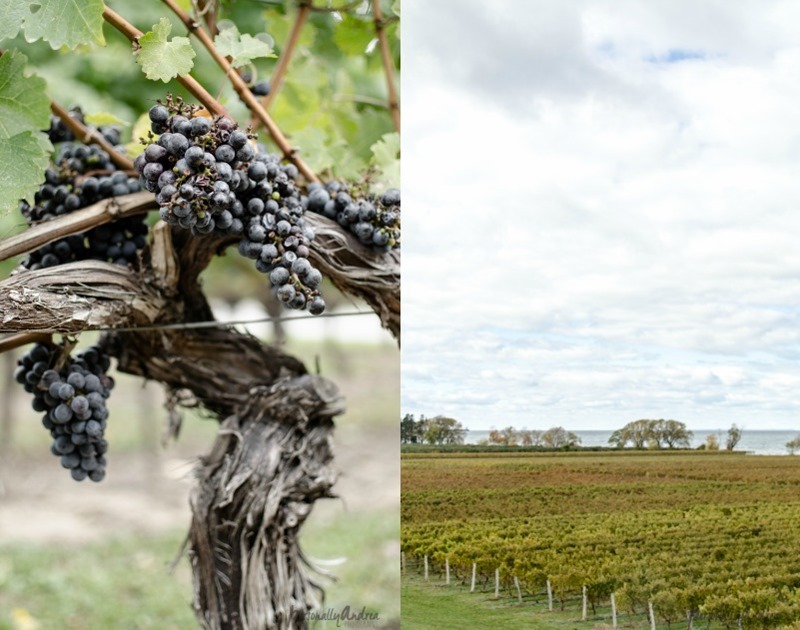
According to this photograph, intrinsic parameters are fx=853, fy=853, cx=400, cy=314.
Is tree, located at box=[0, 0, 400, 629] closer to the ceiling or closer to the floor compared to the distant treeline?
closer to the ceiling

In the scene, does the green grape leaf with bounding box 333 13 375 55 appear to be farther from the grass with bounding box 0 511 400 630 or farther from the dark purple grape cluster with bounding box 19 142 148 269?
the grass with bounding box 0 511 400 630

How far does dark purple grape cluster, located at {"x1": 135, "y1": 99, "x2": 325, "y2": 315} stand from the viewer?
1.04 meters

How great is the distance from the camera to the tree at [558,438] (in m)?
1.35

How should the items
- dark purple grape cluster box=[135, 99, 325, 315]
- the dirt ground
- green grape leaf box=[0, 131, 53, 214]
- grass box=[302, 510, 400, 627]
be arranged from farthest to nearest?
the dirt ground, grass box=[302, 510, 400, 627], green grape leaf box=[0, 131, 53, 214], dark purple grape cluster box=[135, 99, 325, 315]

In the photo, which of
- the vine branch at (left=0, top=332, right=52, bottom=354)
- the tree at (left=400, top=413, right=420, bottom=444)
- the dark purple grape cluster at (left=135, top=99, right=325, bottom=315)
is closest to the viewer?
the dark purple grape cluster at (left=135, top=99, right=325, bottom=315)

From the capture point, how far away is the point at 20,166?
118cm

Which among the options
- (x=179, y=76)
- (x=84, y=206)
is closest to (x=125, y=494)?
(x=84, y=206)

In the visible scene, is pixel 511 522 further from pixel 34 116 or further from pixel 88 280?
pixel 34 116

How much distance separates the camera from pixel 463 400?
4.72ft

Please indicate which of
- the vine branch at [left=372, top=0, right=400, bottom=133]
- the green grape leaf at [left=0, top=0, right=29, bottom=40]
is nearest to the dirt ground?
the vine branch at [left=372, top=0, right=400, bottom=133]

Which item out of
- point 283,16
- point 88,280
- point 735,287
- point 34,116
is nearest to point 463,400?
point 735,287

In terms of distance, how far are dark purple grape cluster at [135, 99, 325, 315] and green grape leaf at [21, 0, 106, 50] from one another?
0.51 ft

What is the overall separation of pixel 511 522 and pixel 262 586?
47cm

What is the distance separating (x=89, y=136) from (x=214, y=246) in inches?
11.8
